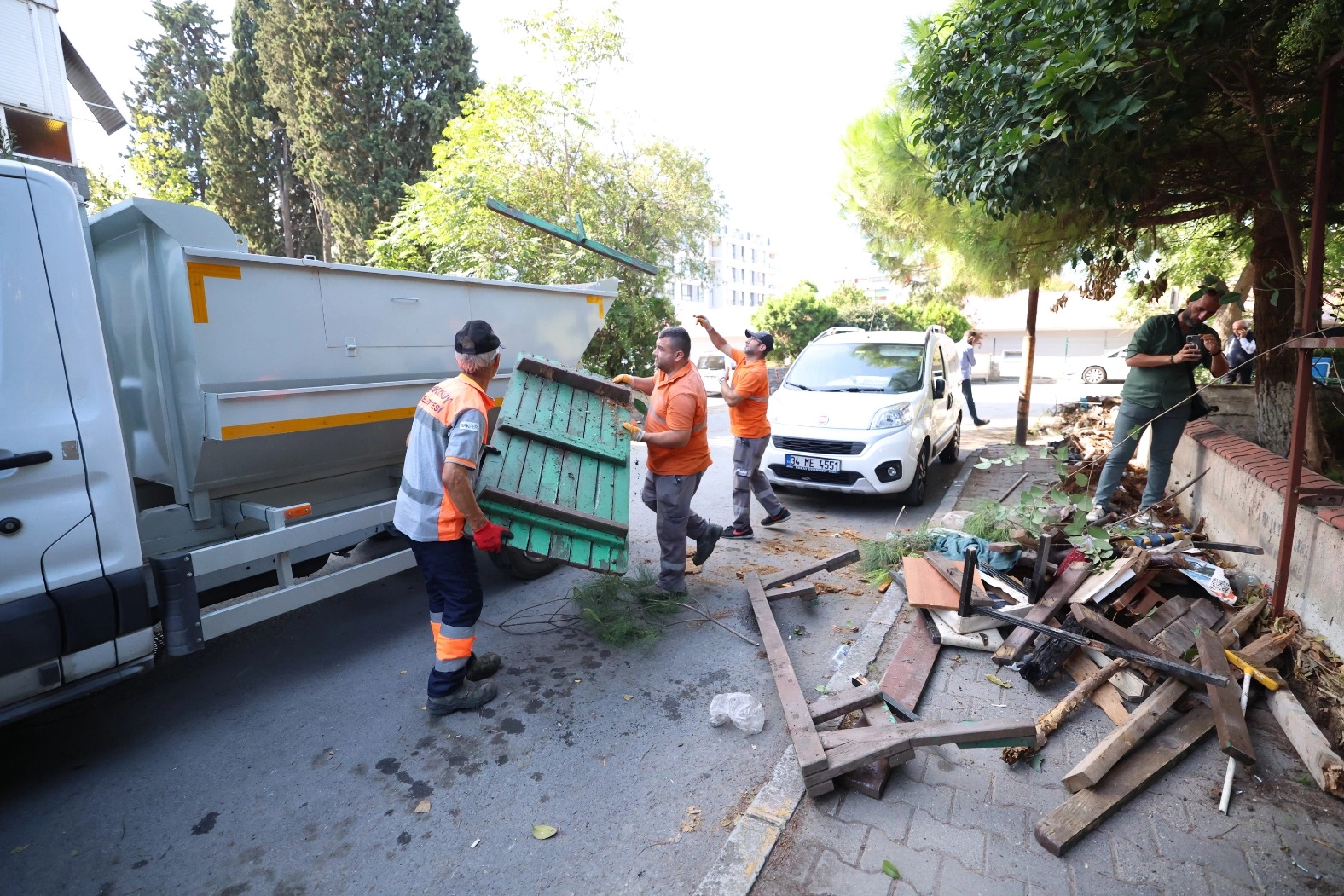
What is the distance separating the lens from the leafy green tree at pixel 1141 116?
3066mm

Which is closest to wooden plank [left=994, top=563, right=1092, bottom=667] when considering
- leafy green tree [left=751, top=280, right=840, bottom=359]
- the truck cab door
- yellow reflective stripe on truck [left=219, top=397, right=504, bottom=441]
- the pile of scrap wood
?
the pile of scrap wood

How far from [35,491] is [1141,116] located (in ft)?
17.9

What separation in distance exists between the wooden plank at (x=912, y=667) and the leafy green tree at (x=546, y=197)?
366 inches

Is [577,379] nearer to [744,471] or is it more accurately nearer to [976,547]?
[744,471]

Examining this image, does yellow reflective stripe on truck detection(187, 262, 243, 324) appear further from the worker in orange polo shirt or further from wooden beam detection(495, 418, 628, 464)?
the worker in orange polo shirt

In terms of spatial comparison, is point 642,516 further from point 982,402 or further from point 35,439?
point 982,402

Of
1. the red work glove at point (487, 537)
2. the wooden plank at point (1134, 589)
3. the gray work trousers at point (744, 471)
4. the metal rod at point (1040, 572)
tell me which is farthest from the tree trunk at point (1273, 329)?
the red work glove at point (487, 537)

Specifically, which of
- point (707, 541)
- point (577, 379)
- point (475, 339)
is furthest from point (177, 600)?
point (707, 541)

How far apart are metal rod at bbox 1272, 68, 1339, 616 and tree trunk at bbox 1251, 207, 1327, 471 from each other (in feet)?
8.59

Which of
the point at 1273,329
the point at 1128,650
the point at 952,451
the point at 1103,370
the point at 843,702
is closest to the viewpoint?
the point at 843,702

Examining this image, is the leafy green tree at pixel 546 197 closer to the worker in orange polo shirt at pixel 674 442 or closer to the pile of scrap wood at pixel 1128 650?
the worker in orange polo shirt at pixel 674 442

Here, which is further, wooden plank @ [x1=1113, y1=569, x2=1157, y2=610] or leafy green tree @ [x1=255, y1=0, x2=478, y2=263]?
leafy green tree @ [x1=255, y1=0, x2=478, y2=263]

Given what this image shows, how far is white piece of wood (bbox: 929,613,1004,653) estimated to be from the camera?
360cm

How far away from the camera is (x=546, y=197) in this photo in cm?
1323
